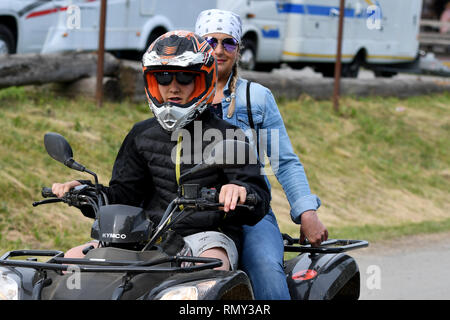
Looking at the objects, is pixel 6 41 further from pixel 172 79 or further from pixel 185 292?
pixel 185 292

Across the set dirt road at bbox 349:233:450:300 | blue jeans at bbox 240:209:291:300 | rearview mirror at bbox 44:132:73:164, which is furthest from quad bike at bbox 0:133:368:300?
dirt road at bbox 349:233:450:300

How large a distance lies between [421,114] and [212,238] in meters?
14.4

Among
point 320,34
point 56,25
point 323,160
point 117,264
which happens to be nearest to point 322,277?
point 117,264

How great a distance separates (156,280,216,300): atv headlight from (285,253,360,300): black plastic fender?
103cm

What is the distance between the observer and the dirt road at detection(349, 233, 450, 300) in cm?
745

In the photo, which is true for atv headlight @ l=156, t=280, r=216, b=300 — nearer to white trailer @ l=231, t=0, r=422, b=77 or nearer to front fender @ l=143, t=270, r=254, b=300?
front fender @ l=143, t=270, r=254, b=300

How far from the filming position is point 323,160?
44.3ft

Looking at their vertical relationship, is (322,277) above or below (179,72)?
below

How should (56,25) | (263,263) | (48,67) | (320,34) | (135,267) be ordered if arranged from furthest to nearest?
(320,34)
(56,25)
(48,67)
(263,263)
(135,267)

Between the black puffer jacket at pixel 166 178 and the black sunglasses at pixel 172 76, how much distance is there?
0.22 meters

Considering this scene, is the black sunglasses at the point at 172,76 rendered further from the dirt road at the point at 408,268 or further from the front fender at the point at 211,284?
the dirt road at the point at 408,268

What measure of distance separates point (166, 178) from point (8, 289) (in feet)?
3.18
